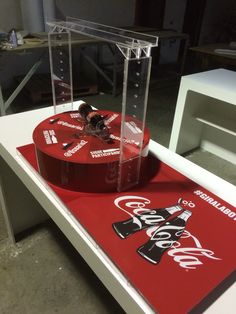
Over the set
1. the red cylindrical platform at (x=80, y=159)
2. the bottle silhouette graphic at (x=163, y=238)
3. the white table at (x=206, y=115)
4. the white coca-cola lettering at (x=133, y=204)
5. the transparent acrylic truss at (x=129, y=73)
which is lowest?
the white table at (x=206, y=115)

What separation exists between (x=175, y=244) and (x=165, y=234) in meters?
0.03

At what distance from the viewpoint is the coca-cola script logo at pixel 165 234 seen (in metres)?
0.57

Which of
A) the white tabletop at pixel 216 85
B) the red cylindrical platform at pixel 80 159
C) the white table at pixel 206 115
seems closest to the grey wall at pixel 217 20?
the white table at pixel 206 115

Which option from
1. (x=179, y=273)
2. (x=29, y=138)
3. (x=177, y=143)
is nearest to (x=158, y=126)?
(x=177, y=143)

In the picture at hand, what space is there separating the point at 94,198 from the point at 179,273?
0.28 metres

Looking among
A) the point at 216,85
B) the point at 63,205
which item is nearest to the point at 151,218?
the point at 63,205

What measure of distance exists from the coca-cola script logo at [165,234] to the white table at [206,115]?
112cm

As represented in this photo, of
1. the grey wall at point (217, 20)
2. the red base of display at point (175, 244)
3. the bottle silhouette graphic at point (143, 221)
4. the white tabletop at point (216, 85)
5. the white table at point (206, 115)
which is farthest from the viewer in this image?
the grey wall at point (217, 20)

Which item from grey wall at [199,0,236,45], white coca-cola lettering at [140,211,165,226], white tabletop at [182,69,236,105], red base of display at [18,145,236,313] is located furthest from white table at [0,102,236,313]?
grey wall at [199,0,236,45]

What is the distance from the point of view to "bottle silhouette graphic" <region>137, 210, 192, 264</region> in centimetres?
57

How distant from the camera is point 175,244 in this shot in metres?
0.60

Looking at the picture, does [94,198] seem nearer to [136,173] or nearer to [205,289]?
[136,173]

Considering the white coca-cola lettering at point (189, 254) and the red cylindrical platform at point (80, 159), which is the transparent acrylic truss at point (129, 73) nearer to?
the red cylindrical platform at point (80, 159)

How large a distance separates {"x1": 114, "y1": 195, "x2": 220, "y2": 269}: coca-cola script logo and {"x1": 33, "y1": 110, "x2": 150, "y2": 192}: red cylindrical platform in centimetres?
7
